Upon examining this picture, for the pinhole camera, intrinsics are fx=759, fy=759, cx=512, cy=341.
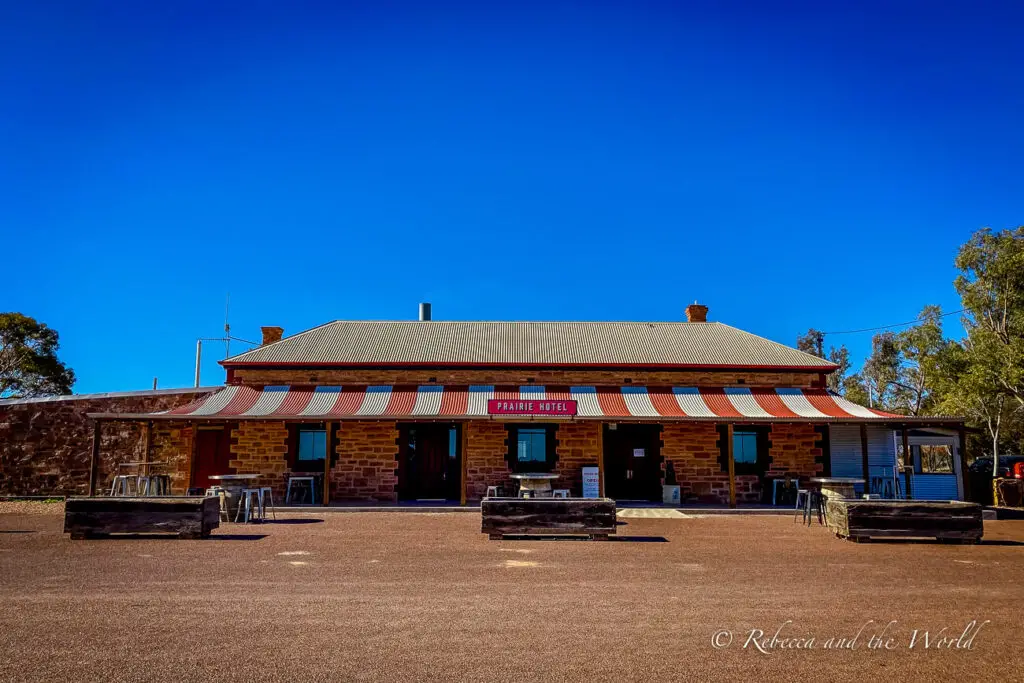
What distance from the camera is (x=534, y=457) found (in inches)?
751

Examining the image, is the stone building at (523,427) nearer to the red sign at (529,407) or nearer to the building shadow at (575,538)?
the red sign at (529,407)

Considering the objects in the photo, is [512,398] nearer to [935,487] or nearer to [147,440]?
[147,440]

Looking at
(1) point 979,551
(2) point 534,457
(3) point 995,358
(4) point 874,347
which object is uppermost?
(4) point 874,347

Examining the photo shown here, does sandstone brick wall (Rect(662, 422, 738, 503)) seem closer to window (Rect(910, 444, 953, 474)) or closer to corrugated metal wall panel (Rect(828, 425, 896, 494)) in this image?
corrugated metal wall panel (Rect(828, 425, 896, 494))

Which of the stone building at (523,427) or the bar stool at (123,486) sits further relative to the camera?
the stone building at (523,427)

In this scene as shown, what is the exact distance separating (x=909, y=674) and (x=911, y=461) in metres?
16.1

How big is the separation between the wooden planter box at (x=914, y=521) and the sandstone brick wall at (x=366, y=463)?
1080 cm

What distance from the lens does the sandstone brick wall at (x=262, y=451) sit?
18859 millimetres

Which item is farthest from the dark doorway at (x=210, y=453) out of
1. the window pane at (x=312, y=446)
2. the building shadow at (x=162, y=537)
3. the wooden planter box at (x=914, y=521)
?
the wooden planter box at (x=914, y=521)

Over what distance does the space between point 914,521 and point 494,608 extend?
8.12m

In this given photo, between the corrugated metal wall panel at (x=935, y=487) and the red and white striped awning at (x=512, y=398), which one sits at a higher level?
the red and white striped awning at (x=512, y=398)

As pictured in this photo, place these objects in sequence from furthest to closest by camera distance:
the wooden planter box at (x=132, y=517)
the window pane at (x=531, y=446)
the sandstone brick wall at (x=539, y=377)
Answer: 1. the sandstone brick wall at (x=539, y=377)
2. the window pane at (x=531, y=446)
3. the wooden planter box at (x=132, y=517)

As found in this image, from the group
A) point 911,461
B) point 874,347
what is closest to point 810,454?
point 911,461

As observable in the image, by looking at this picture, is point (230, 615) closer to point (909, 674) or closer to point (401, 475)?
point (909, 674)
